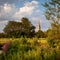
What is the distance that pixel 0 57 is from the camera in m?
8.34

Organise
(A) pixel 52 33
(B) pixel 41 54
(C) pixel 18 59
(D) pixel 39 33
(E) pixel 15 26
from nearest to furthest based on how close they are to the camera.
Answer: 1. (C) pixel 18 59
2. (B) pixel 41 54
3. (A) pixel 52 33
4. (D) pixel 39 33
5. (E) pixel 15 26

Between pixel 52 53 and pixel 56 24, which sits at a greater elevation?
pixel 56 24

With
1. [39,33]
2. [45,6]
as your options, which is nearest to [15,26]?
[39,33]

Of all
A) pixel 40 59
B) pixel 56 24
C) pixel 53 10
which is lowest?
pixel 40 59

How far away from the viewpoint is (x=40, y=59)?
8.27 meters

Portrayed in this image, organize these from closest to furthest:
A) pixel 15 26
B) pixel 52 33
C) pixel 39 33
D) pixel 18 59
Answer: pixel 18 59
pixel 52 33
pixel 39 33
pixel 15 26

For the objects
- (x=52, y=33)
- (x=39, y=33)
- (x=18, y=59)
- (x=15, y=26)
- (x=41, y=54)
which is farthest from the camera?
(x=15, y=26)

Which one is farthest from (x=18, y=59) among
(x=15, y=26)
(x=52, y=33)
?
(x=15, y=26)

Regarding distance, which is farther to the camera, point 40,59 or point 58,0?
point 58,0

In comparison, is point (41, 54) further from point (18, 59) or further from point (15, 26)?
point (15, 26)

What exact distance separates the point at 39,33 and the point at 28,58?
23124 millimetres

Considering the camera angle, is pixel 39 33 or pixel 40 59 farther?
pixel 39 33

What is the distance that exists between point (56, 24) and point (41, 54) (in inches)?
457

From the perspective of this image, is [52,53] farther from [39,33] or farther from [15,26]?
[15,26]
